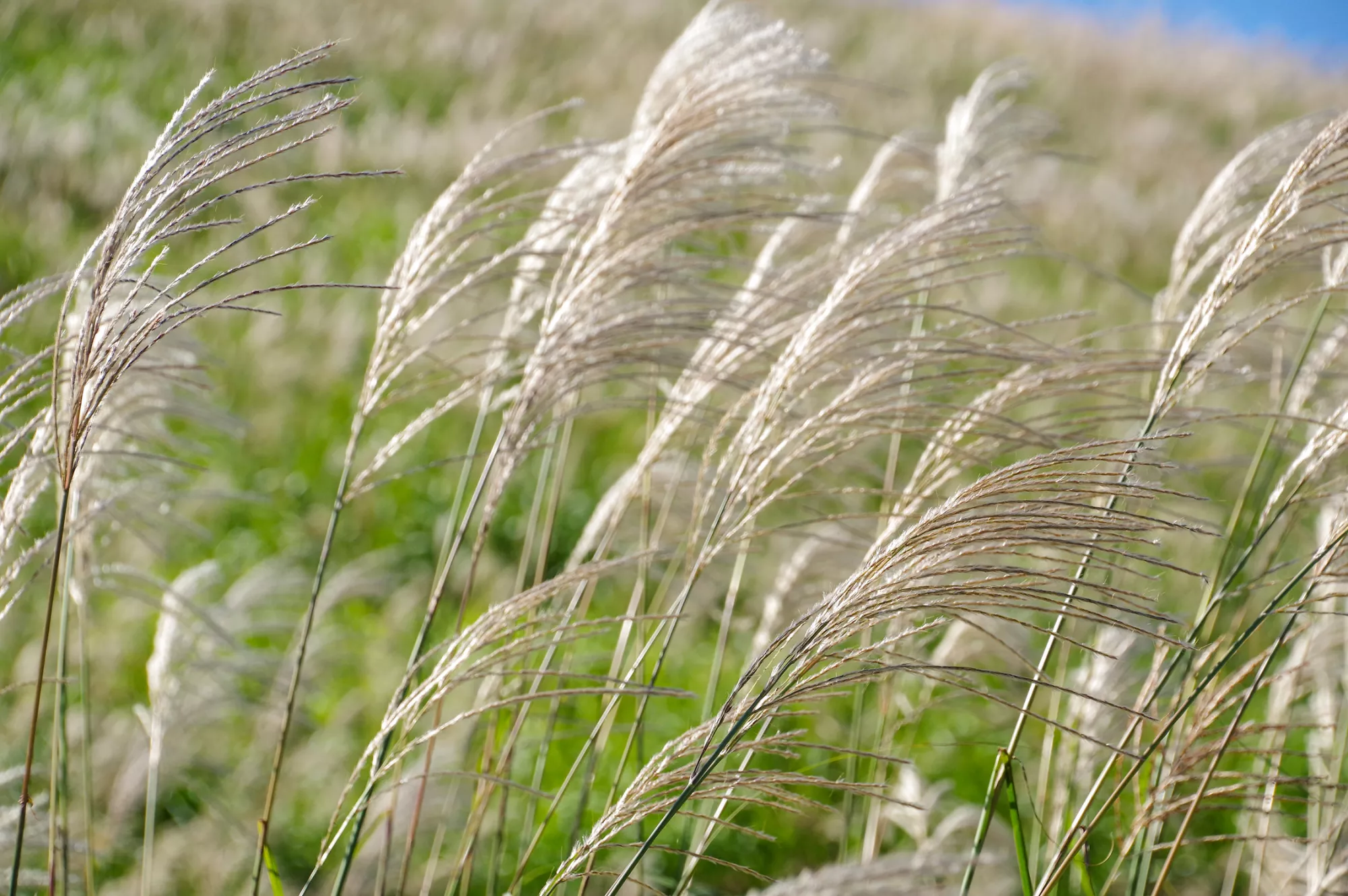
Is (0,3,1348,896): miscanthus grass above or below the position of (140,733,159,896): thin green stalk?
above

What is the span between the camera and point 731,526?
1668 millimetres

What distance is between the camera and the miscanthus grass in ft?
3.65

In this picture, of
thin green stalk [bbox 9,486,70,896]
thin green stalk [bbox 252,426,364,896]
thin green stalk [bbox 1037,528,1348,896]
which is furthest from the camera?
thin green stalk [bbox 252,426,364,896]

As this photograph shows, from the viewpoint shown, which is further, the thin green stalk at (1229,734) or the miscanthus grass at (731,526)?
→ the thin green stalk at (1229,734)

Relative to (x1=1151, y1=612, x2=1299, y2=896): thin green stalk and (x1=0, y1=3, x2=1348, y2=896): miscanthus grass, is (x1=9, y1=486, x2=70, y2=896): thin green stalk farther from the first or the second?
(x1=1151, y1=612, x2=1299, y2=896): thin green stalk

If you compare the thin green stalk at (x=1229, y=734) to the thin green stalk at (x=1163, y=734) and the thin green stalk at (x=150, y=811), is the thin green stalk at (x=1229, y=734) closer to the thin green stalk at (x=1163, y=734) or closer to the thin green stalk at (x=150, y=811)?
the thin green stalk at (x=1163, y=734)

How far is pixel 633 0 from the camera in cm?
1198

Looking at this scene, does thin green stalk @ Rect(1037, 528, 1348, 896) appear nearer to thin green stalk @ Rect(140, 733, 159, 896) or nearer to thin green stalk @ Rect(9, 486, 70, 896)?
thin green stalk @ Rect(9, 486, 70, 896)

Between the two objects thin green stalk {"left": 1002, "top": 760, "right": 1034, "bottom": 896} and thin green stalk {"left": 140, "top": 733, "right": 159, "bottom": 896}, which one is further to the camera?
thin green stalk {"left": 140, "top": 733, "right": 159, "bottom": 896}

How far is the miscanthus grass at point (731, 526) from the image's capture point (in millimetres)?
1111

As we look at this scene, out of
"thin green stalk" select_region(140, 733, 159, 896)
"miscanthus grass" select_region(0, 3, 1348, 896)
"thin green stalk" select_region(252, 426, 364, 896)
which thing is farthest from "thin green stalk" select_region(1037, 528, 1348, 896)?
"thin green stalk" select_region(140, 733, 159, 896)

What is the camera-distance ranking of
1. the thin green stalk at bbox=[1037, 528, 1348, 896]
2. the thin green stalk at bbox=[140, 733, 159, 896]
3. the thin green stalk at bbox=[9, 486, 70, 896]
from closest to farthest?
the thin green stalk at bbox=[9, 486, 70, 896] < the thin green stalk at bbox=[1037, 528, 1348, 896] < the thin green stalk at bbox=[140, 733, 159, 896]

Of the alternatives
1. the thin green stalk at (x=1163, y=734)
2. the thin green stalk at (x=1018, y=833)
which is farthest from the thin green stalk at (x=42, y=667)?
the thin green stalk at (x=1163, y=734)

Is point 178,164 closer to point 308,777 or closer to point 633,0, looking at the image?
point 308,777
